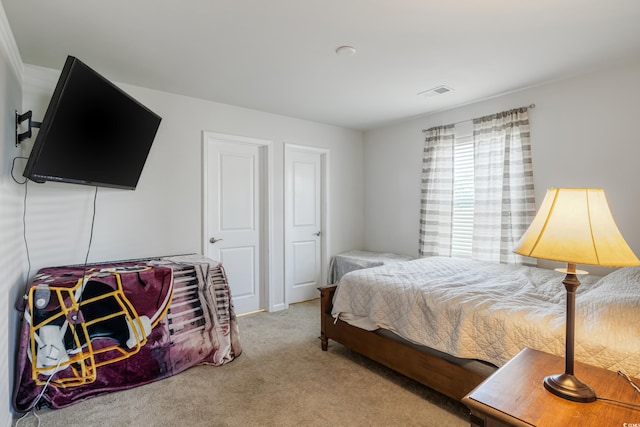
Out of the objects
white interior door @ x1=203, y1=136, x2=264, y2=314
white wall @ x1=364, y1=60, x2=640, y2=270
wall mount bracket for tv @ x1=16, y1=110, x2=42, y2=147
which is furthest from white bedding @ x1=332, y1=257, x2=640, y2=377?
wall mount bracket for tv @ x1=16, y1=110, x2=42, y2=147

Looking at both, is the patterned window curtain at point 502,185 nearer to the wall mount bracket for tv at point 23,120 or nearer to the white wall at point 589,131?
the white wall at point 589,131

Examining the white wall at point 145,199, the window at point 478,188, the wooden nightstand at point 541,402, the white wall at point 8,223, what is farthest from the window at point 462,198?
the white wall at point 8,223

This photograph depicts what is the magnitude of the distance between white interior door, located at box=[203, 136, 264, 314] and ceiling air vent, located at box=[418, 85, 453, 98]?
6.55 feet

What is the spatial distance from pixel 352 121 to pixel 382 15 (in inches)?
96.3

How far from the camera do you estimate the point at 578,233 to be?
1.11 m

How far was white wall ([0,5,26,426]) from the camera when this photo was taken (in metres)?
1.81

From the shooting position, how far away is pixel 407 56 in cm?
254

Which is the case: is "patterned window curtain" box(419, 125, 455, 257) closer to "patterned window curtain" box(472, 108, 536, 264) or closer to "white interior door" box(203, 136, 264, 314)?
"patterned window curtain" box(472, 108, 536, 264)

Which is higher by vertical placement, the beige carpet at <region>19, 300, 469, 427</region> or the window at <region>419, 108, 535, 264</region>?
the window at <region>419, 108, 535, 264</region>

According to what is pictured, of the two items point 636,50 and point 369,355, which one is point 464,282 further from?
point 636,50

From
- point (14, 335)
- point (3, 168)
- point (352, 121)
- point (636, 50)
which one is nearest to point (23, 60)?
point (3, 168)

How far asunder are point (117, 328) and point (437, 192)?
11.4 ft

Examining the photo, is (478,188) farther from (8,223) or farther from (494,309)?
(8,223)

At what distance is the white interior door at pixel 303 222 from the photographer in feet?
14.0
